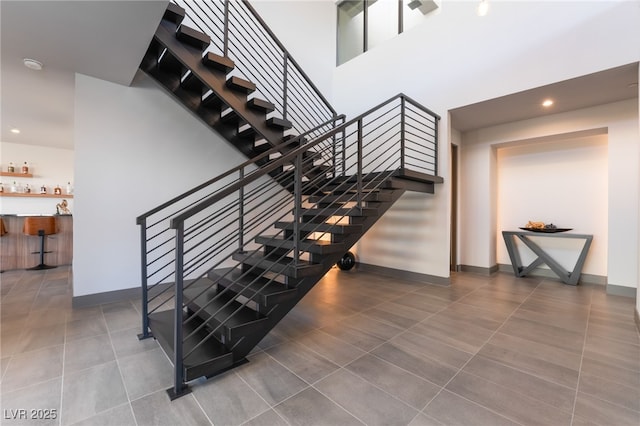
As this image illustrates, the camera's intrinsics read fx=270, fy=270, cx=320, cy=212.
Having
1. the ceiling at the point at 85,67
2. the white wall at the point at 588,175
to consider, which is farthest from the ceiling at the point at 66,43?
the white wall at the point at 588,175

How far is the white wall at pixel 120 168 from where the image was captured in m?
3.21

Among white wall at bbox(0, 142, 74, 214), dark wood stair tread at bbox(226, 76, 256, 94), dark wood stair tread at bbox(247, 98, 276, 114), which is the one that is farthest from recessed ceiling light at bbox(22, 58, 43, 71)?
white wall at bbox(0, 142, 74, 214)

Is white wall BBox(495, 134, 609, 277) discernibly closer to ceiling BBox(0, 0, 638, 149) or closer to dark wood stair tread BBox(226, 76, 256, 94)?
ceiling BBox(0, 0, 638, 149)

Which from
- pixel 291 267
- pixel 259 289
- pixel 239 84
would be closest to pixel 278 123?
pixel 239 84

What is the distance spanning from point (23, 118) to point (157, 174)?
3280mm

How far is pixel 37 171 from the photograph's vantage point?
6.14m

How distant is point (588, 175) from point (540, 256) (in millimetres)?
1495

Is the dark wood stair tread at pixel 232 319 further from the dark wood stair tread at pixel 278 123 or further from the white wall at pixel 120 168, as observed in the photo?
the dark wood stair tread at pixel 278 123

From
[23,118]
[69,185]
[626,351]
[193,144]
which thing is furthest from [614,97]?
[69,185]

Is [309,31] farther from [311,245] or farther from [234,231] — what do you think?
[311,245]

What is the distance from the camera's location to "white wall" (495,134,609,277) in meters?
4.29

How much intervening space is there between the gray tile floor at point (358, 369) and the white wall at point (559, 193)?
142 cm

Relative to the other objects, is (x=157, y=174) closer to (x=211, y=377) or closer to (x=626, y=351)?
(x=211, y=377)

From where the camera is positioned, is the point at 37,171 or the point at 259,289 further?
the point at 37,171
